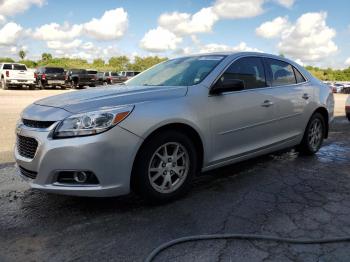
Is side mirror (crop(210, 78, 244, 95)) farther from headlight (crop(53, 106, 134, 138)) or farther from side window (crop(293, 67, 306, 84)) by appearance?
side window (crop(293, 67, 306, 84))

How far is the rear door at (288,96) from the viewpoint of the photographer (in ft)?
16.9

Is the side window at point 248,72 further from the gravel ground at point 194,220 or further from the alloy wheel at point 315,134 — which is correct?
the alloy wheel at point 315,134

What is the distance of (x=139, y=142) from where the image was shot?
3.55 meters

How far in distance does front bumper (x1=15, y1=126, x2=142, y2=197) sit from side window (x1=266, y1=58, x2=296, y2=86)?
2.50 metres

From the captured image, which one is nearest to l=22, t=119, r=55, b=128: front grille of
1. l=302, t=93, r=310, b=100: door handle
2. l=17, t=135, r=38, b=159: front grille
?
l=17, t=135, r=38, b=159: front grille

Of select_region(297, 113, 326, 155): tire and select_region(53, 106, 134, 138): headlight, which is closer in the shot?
select_region(53, 106, 134, 138): headlight

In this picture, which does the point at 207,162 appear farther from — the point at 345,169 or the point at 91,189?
the point at 345,169

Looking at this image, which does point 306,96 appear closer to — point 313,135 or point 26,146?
point 313,135

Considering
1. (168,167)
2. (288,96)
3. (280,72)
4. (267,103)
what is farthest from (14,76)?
(168,167)

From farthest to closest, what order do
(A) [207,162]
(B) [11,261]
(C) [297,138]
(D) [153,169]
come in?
(C) [297,138]
(A) [207,162]
(D) [153,169]
(B) [11,261]

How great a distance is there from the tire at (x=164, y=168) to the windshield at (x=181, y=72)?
2.59 feet

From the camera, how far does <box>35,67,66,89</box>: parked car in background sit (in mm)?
28531

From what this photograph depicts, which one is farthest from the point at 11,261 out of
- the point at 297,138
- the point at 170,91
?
the point at 297,138

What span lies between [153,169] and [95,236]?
0.89 meters
